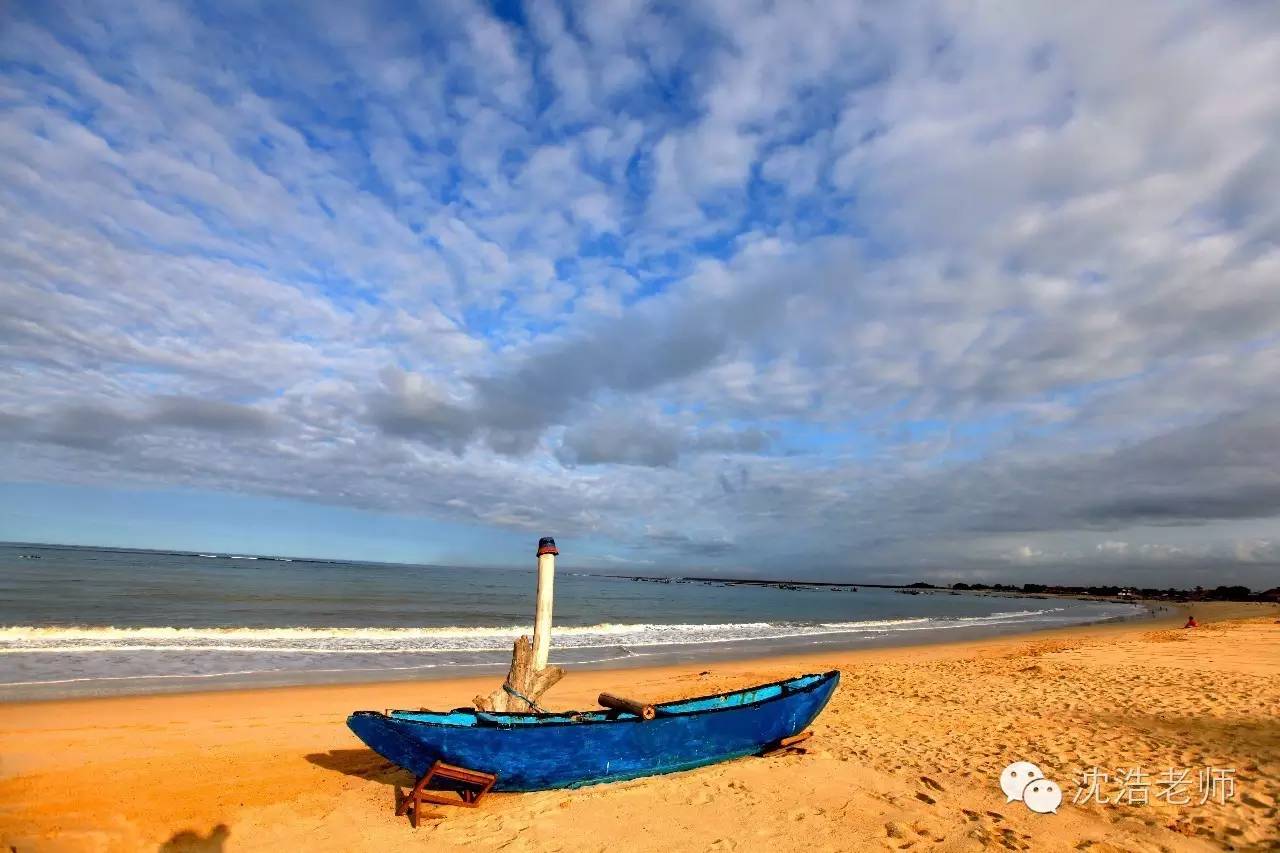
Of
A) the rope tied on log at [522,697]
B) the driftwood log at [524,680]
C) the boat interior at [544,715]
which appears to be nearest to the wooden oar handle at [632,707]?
the boat interior at [544,715]

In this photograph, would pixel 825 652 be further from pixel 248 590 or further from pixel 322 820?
pixel 248 590

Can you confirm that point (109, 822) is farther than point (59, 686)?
No

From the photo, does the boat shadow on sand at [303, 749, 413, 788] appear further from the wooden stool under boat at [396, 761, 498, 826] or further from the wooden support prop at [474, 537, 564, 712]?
the wooden support prop at [474, 537, 564, 712]

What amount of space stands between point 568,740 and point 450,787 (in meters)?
1.46

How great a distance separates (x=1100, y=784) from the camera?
766cm

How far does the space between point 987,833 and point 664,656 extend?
16.9m

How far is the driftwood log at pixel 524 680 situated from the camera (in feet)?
28.9

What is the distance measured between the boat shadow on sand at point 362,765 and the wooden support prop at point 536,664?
4.53ft

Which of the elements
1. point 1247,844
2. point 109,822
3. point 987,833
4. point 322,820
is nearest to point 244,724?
point 109,822

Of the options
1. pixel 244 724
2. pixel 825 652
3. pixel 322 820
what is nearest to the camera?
pixel 322 820

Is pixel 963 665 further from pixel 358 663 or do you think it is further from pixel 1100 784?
pixel 358 663

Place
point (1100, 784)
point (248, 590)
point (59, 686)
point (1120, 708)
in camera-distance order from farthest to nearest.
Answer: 1. point (248, 590)
2. point (59, 686)
3. point (1120, 708)
4. point (1100, 784)

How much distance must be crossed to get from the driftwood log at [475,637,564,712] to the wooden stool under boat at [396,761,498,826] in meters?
1.39

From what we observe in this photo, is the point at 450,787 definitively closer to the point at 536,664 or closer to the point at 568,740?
the point at 568,740
